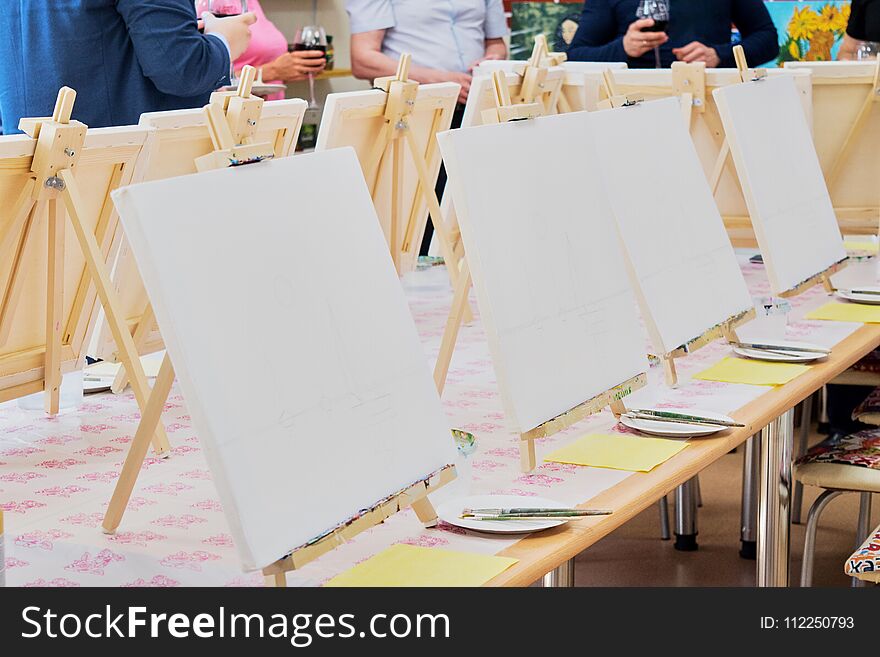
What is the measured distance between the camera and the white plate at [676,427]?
1.78 m

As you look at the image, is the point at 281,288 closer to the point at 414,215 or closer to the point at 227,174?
the point at 227,174

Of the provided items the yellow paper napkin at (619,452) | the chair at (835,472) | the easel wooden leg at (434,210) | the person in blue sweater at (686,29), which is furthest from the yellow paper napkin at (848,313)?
the person in blue sweater at (686,29)

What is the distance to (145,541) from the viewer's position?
4.62 ft

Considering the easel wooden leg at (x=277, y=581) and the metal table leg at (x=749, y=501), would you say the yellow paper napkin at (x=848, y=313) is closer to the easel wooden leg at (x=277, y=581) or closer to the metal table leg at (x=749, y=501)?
the metal table leg at (x=749, y=501)

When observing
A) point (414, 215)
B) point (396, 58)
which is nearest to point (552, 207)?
point (414, 215)

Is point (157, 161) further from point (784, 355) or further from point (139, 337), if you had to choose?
point (784, 355)

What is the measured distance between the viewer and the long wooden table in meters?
1.36

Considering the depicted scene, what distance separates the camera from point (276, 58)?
436 centimetres

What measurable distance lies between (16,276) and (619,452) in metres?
0.87

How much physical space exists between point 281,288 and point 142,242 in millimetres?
163

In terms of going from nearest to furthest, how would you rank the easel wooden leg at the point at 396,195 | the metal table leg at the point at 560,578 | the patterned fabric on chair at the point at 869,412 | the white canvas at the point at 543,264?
the white canvas at the point at 543,264 < the metal table leg at the point at 560,578 < the easel wooden leg at the point at 396,195 < the patterned fabric on chair at the point at 869,412

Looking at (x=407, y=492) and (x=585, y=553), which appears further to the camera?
(x=585, y=553)

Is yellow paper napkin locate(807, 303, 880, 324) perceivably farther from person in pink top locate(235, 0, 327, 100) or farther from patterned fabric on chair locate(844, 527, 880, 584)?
person in pink top locate(235, 0, 327, 100)

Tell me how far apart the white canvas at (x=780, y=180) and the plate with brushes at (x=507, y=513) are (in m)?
1.17
